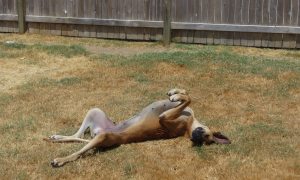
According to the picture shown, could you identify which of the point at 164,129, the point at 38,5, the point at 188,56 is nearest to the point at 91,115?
the point at 164,129

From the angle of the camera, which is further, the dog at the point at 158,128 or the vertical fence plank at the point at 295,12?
the vertical fence plank at the point at 295,12

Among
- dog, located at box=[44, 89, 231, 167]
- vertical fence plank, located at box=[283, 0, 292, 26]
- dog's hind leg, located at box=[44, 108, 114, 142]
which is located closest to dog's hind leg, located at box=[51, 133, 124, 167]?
dog, located at box=[44, 89, 231, 167]

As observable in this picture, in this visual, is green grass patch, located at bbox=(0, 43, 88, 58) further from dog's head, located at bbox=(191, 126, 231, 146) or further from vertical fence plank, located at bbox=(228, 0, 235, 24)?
dog's head, located at bbox=(191, 126, 231, 146)

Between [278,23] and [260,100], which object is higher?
[278,23]

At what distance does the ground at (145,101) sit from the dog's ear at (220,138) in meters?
0.06

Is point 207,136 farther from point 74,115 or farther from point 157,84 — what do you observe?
point 157,84

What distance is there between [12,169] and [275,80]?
5.18 metres

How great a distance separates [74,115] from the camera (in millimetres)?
7805

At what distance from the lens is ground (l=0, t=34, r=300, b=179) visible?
597 cm

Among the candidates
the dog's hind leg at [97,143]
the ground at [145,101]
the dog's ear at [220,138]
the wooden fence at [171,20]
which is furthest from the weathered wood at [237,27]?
the dog's hind leg at [97,143]

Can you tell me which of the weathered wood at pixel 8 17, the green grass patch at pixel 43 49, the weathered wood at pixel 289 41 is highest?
the weathered wood at pixel 8 17

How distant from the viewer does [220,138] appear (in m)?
6.44

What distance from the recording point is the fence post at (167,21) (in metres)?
12.9

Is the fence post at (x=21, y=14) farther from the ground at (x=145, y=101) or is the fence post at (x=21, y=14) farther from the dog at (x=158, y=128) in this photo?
the dog at (x=158, y=128)
